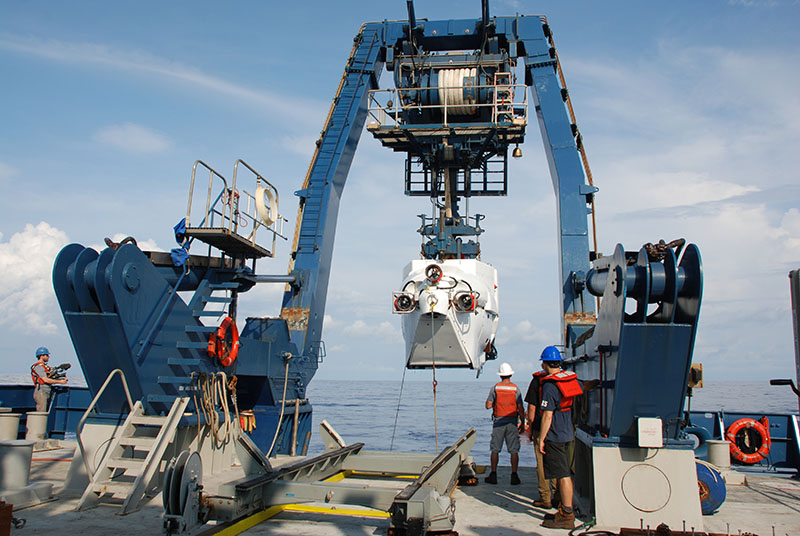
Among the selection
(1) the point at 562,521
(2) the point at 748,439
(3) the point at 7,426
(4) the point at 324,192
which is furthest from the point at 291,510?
(4) the point at 324,192

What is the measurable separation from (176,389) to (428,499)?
13.4 feet

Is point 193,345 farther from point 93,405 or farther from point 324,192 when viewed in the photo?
point 324,192

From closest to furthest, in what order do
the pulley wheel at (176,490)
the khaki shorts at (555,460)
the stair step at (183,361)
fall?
the pulley wheel at (176,490), the khaki shorts at (555,460), the stair step at (183,361)

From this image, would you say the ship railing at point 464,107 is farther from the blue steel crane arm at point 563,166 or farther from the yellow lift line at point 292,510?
the yellow lift line at point 292,510

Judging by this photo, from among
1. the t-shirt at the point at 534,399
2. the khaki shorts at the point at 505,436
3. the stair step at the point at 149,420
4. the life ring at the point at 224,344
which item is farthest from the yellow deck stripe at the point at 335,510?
the life ring at the point at 224,344

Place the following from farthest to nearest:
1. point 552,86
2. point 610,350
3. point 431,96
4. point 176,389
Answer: point 431,96, point 552,86, point 176,389, point 610,350

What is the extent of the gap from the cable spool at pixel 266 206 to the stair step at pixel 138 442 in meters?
4.16

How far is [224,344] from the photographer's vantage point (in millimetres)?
8461

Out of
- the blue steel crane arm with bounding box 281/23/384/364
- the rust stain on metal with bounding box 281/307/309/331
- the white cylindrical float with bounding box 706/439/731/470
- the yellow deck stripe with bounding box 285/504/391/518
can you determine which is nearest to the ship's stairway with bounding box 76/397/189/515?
the yellow deck stripe with bounding box 285/504/391/518

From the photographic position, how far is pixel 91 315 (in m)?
6.68

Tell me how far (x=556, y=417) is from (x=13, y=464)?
525 cm

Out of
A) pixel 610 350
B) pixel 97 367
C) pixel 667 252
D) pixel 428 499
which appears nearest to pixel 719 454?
pixel 610 350

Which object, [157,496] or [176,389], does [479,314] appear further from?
[157,496]

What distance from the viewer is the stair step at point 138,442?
6.55 m
